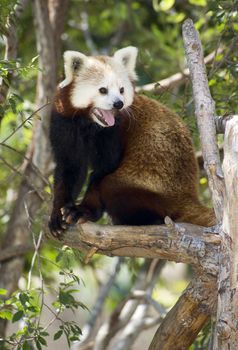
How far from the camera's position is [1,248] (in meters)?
6.43

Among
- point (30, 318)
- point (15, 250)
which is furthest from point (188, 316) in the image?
point (15, 250)

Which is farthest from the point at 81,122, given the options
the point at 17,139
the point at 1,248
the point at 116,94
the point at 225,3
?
the point at 17,139

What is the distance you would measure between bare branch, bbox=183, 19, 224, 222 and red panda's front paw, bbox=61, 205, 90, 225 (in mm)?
948

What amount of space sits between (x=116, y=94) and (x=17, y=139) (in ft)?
9.57

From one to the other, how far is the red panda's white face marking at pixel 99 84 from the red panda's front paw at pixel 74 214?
1.90ft

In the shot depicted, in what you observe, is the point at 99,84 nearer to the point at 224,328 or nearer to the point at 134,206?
the point at 134,206

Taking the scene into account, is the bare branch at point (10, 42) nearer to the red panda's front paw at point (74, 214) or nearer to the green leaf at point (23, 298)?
the red panda's front paw at point (74, 214)

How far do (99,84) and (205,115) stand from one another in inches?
36.4

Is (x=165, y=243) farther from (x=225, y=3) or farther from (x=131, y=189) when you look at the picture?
A: (x=225, y=3)

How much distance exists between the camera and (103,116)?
15.1ft

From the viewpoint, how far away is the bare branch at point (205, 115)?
380 centimetres

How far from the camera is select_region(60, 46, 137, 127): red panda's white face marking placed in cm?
457

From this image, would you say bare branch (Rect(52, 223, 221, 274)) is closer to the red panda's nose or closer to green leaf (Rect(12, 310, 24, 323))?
green leaf (Rect(12, 310, 24, 323))

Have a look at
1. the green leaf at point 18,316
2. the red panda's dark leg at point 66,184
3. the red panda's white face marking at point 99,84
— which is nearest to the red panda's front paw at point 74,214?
the red panda's dark leg at point 66,184
